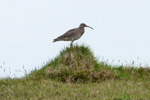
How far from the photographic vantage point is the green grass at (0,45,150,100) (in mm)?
9156

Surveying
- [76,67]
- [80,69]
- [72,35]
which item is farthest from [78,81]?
[72,35]

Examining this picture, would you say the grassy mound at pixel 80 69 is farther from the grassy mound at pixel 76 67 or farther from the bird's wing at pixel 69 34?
the bird's wing at pixel 69 34

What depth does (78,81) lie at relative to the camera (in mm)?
11992

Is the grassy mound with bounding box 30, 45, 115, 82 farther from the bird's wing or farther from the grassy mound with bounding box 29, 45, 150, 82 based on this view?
the bird's wing

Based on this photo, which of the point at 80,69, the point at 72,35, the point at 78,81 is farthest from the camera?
the point at 72,35

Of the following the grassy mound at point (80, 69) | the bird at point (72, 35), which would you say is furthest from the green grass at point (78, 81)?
the bird at point (72, 35)

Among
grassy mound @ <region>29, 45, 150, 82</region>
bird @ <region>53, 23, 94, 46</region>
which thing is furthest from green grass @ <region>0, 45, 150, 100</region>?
bird @ <region>53, 23, 94, 46</region>

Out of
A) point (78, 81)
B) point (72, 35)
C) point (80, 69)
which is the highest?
point (72, 35)

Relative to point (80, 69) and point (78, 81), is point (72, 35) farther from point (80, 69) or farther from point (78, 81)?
point (78, 81)

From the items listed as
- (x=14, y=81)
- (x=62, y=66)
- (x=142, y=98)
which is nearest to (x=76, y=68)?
(x=62, y=66)

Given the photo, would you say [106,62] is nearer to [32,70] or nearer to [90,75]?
[90,75]

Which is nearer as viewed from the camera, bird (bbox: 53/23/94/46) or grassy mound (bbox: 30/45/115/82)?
grassy mound (bbox: 30/45/115/82)

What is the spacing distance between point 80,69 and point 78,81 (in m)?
0.72

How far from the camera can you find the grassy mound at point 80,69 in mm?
12281
